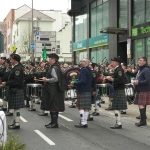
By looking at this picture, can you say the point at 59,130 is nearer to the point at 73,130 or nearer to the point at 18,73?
the point at 73,130

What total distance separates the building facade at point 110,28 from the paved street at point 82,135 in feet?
31.1

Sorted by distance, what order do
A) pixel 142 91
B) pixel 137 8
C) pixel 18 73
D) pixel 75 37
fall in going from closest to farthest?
1. pixel 18 73
2. pixel 142 91
3. pixel 137 8
4. pixel 75 37

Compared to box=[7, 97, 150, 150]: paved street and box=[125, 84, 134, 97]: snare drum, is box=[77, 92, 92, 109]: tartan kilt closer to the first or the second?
box=[7, 97, 150, 150]: paved street

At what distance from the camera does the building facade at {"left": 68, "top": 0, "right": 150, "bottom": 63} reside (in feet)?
86.6

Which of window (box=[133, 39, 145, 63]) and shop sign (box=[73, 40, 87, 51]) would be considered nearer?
window (box=[133, 39, 145, 63])

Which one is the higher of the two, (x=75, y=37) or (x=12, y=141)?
(x=75, y=37)

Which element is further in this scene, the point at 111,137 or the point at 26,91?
the point at 26,91

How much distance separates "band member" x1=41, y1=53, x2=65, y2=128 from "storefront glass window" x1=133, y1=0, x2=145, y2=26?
56.8 feet

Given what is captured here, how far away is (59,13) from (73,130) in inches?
2977

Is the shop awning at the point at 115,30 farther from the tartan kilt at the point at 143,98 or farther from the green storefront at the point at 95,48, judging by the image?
the tartan kilt at the point at 143,98

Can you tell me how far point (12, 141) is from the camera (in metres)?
4.38

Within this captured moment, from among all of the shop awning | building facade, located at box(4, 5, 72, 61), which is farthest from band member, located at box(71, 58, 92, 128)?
building facade, located at box(4, 5, 72, 61)

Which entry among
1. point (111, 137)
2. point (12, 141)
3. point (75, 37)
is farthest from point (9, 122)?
point (75, 37)

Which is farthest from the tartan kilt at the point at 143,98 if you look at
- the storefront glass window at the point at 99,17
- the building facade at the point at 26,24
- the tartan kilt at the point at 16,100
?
the building facade at the point at 26,24
